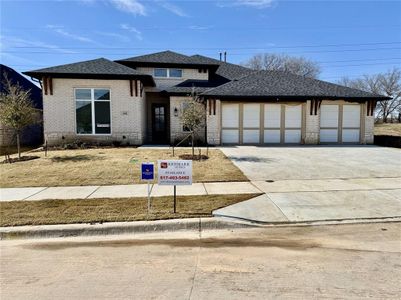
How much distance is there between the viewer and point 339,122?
59.3 ft

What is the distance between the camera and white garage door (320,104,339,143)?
17906 mm

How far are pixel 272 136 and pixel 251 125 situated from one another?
1578 millimetres

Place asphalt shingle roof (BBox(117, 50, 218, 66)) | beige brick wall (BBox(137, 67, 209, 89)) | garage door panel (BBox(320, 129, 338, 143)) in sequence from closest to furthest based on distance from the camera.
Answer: garage door panel (BBox(320, 129, 338, 143)) → asphalt shingle roof (BBox(117, 50, 218, 66)) → beige brick wall (BBox(137, 67, 209, 89))

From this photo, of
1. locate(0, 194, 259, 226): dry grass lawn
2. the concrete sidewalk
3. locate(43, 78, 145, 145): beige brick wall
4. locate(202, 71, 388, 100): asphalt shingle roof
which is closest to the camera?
locate(0, 194, 259, 226): dry grass lawn

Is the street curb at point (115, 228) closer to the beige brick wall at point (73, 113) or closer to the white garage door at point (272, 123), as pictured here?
the beige brick wall at point (73, 113)

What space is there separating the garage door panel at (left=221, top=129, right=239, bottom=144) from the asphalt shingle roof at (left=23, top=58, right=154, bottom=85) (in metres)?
5.92

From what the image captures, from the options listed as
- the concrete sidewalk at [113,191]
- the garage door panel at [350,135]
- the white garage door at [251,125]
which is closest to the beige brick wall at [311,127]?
the garage door panel at [350,135]

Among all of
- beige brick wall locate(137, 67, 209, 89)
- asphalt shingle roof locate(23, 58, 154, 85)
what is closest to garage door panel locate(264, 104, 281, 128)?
beige brick wall locate(137, 67, 209, 89)

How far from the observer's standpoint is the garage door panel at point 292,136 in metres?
17.7

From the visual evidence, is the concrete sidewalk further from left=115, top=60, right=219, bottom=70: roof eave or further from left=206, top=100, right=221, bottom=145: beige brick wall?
left=115, top=60, right=219, bottom=70: roof eave

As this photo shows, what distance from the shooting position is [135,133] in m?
16.6

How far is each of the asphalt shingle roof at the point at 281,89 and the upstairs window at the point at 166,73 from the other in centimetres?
425

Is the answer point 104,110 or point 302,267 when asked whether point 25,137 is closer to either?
point 104,110

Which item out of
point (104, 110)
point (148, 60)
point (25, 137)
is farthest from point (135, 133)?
point (25, 137)
